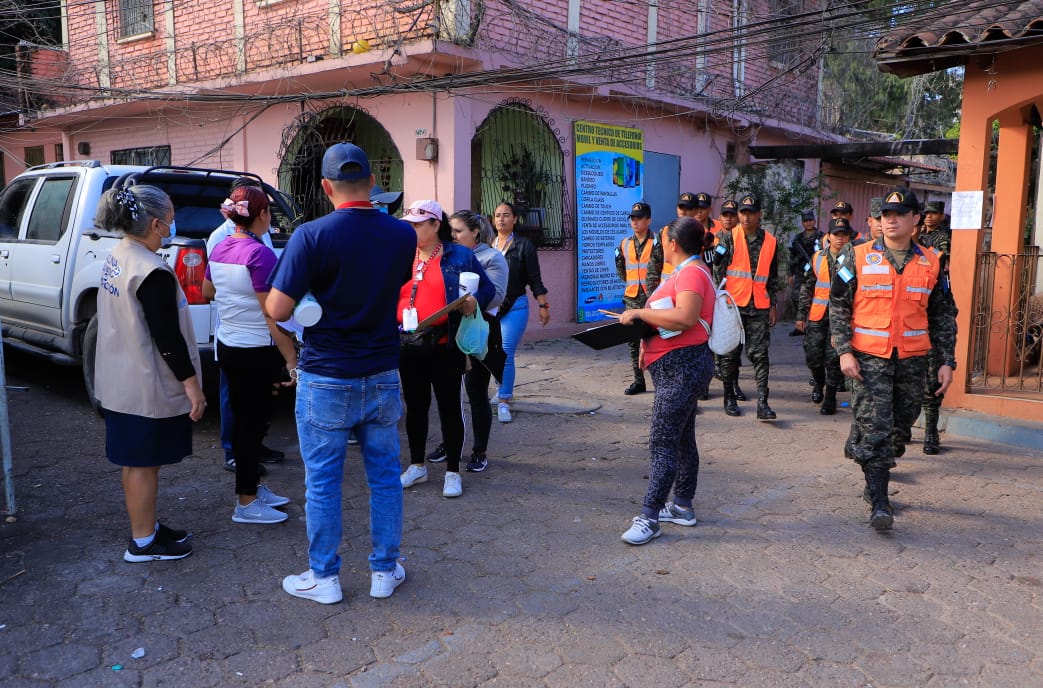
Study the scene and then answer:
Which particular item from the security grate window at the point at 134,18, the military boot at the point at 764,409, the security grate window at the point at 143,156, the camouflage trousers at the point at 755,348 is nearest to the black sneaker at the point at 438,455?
the camouflage trousers at the point at 755,348

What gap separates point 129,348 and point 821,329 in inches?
231

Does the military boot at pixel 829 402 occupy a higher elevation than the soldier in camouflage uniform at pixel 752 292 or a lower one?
lower

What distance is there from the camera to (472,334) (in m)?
4.76

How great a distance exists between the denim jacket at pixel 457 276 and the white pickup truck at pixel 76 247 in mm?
1920

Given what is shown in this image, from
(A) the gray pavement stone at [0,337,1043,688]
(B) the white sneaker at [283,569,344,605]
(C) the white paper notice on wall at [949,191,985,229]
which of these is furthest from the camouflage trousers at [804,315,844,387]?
(B) the white sneaker at [283,569,344,605]

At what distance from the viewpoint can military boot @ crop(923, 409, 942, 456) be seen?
243 inches

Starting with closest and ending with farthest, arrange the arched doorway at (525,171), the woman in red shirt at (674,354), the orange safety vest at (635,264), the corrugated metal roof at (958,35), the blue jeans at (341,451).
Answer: the blue jeans at (341,451), the woman in red shirt at (674,354), the corrugated metal roof at (958,35), the orange safety vest at (635,264), the arched doorway at (525,171)

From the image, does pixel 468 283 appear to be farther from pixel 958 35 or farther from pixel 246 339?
pixel 958 35

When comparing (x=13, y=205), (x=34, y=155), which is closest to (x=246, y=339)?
(x=13, y=205)

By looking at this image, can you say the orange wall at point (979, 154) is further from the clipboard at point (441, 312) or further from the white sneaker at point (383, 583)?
the white sneaker at point (383, 583)

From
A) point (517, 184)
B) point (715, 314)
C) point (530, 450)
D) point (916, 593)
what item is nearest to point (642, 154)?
point (517, 184)

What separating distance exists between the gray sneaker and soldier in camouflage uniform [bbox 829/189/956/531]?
992 mm

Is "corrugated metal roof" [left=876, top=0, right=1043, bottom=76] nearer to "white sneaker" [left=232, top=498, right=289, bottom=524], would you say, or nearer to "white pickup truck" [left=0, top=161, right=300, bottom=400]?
"white pickup truck" [left=0, top=161, right=300, bottom=400]

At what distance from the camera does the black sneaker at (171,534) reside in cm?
399
